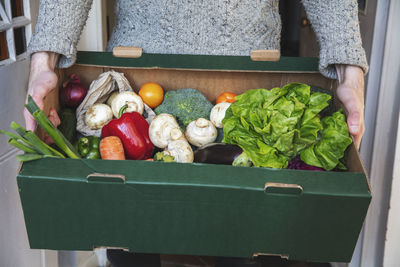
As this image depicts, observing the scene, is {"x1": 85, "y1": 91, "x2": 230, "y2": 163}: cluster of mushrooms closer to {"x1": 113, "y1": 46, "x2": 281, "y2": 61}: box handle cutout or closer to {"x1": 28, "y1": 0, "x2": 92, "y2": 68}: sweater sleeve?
{"x1": 113, "y1": 46, "x2": 281, "y2": 61}: box handle cutout

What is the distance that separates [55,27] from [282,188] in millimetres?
669

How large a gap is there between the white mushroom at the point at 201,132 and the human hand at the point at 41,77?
0.39 metres

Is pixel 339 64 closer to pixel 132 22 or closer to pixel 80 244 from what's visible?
pixel 132 22

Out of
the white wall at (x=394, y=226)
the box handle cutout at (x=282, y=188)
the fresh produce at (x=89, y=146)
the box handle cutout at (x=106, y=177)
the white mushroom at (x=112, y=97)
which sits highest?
the white mushroom at (x=112, y=97)

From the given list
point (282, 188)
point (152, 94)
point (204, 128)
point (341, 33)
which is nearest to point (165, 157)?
point (204, 128)

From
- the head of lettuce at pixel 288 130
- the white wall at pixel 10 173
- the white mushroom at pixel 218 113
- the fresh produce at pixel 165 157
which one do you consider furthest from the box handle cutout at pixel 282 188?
the white wall at pixel 10 173

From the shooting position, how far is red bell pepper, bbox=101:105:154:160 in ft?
4.11

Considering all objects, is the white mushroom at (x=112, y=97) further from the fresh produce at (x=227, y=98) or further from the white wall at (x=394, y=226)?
the white wall at (x=394, y=226)

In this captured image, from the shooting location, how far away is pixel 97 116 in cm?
133

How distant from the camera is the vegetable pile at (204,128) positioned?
1098mm

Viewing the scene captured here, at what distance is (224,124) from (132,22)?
399 mm

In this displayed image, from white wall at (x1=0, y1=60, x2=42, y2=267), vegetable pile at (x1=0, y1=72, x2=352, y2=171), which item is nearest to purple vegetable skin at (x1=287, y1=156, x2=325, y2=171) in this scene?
vegetable pile at (x1=0, y1=72, x2=352, y2=171)

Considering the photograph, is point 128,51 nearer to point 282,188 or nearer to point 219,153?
point 219,153

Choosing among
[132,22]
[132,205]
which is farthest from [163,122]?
[132,205]
